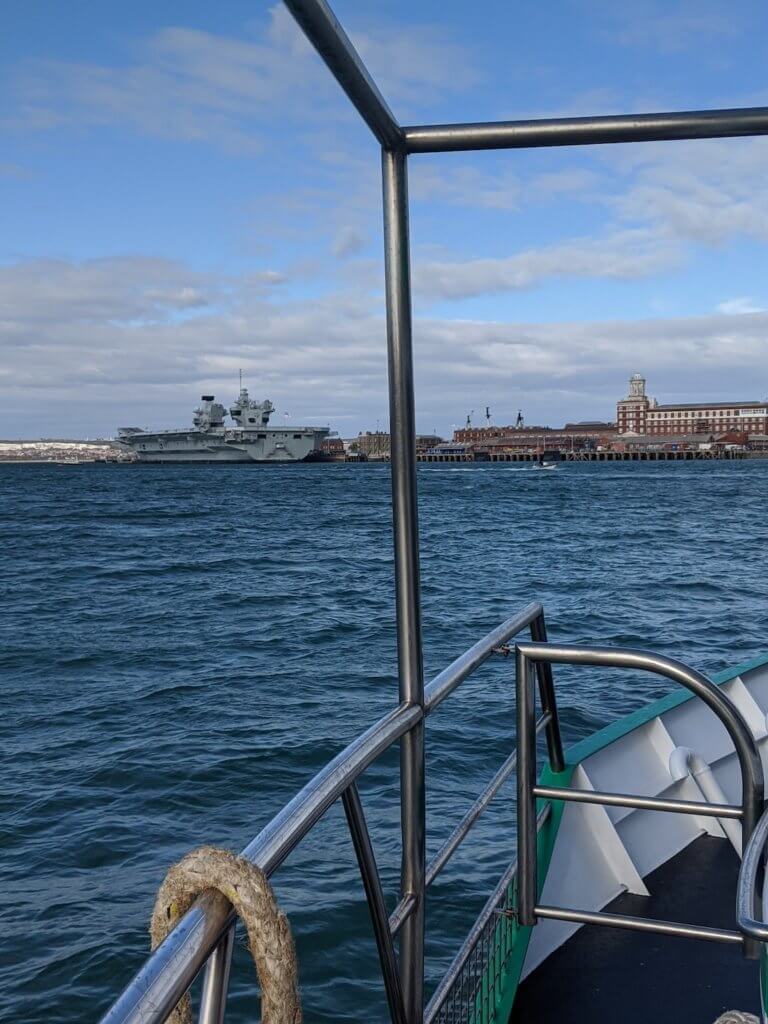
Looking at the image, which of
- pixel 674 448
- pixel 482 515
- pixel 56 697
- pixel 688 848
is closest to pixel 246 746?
pixel 56 697

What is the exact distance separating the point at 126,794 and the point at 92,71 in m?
6.56

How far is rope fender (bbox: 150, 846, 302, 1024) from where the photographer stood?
0.83 meters

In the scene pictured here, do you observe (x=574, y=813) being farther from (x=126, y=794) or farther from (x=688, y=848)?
(x=126, y=794)

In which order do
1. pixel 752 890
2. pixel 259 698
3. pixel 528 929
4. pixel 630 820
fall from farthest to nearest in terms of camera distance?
pixel 259 698
pixel 630 820
pixel 528 929
pixel 752 890

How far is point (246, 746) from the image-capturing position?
8.44m

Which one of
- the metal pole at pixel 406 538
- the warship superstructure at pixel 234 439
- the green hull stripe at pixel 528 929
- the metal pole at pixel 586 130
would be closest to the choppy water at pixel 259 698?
the green hull stripe at pixel 528 929

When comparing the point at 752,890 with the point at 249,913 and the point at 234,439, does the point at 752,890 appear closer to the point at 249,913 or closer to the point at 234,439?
the point at 249,913

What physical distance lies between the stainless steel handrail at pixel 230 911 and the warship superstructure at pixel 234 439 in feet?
302

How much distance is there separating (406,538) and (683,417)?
456 feet

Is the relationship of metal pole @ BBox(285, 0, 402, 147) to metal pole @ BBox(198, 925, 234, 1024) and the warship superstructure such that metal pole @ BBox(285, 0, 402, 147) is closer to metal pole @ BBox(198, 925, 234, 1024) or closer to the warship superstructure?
metal pole @ BBox(198, 925, 234, 1024)

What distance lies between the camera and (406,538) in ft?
5.02

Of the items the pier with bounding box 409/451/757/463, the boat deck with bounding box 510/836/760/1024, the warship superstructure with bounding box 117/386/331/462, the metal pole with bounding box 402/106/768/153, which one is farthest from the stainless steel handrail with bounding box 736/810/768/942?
the pier with bounding box 409/451/757/463

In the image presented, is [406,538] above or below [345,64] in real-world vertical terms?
below

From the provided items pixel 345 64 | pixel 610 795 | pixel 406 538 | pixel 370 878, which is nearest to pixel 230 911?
pixel 370 878
